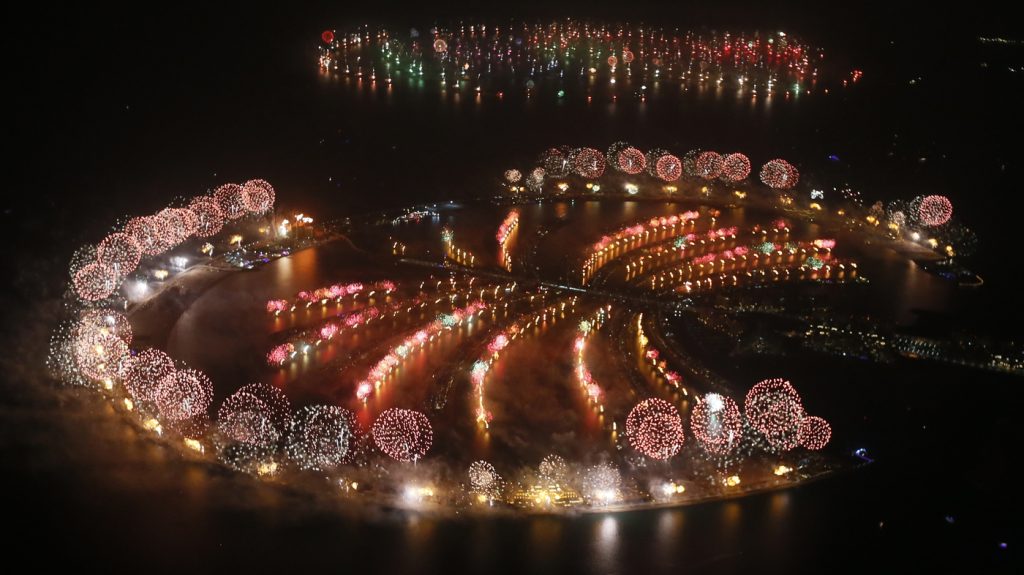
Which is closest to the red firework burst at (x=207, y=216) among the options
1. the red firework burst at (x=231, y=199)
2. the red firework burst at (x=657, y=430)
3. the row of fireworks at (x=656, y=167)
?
the red firework burst at (x=231, y=199)

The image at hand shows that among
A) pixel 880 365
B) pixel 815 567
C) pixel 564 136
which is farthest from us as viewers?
pixel 564 136

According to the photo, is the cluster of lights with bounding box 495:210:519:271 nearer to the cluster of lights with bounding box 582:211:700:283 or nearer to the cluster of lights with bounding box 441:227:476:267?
the cluster of lights with bounding box 441:227:476:267

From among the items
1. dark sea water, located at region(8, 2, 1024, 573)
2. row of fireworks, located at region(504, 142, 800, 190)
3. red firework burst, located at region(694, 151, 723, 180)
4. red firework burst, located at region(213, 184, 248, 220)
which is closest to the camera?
dark sea water, located at region(8, 2, 1024, 573)

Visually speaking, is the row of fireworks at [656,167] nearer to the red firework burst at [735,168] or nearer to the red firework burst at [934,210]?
the red firework burst at [735,168]

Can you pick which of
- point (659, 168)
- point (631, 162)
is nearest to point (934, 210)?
point (659, 168)

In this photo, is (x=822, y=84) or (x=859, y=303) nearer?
(x=859, y=303)

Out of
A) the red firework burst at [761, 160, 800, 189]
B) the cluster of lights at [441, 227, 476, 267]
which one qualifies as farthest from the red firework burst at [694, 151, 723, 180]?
the cluster of lights at [441, 227, 476, 267]

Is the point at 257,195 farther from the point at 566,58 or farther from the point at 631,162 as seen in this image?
the point at 566,58

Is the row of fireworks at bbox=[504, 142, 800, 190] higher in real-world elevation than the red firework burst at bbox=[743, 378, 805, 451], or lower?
higher

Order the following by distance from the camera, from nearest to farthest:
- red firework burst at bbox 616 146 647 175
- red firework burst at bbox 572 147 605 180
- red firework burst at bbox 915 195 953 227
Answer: red firework burst at bbox 915 195 953 227 < red firework burst at bbox 572 147 605 180 < red firework burst at bbox 616 146 647 175

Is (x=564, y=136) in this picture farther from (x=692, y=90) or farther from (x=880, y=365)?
(x=880, y=365)

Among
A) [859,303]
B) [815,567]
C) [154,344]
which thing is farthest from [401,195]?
[815,567]
